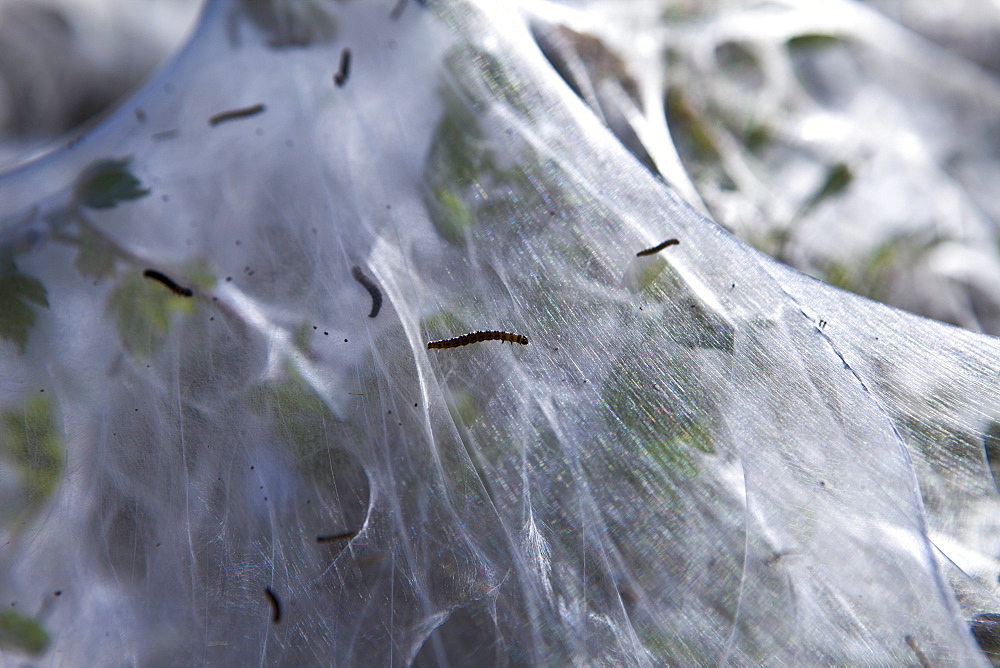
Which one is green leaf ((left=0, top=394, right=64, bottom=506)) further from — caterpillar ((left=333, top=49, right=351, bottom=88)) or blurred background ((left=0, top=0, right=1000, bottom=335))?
caterpillar ((left=333, top=49, right=351, bottom=88))

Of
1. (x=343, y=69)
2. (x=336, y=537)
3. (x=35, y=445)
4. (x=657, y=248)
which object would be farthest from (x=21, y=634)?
(x=657, y=248)

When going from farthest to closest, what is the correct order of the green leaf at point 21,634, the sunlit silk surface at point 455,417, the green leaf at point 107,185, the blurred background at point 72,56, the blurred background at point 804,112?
the blurred background at point 72,56 → the blurred background at point 804,112 → the green leaf at point 107,185 → the green leaf at point 21,634 → the sunlit silk surface at point 455,417

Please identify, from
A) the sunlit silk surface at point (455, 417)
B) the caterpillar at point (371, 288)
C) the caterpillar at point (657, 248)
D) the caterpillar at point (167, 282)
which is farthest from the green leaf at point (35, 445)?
the caterpillar at point (657, 248)

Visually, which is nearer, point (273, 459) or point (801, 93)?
point (273, 459)

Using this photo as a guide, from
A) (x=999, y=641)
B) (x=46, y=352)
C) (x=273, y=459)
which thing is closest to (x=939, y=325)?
(x=999, y=641)

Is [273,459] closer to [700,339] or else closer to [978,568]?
[700,339]

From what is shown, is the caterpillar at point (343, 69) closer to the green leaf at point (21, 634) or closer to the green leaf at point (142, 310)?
the green leaf at point (142, 310)

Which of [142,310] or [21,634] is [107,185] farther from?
[21,634]
